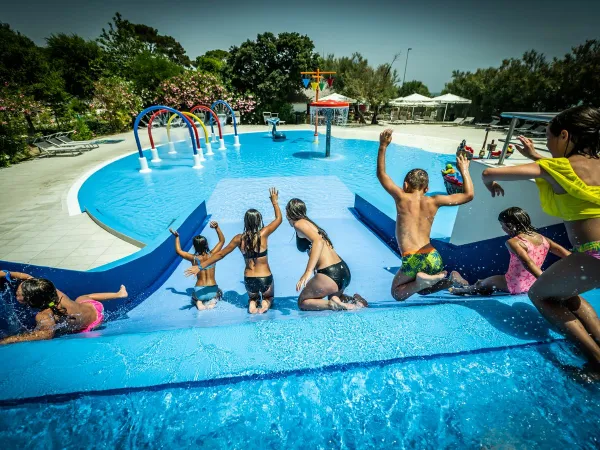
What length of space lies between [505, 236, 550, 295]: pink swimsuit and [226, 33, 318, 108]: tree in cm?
2687

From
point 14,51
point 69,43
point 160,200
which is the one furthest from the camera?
point 69,43

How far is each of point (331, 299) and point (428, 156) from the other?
15.4 m

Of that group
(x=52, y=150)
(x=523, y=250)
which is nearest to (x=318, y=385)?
(x=523, y=250)

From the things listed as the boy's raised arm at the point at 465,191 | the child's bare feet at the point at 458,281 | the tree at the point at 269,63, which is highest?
the tree at the point at 269,63

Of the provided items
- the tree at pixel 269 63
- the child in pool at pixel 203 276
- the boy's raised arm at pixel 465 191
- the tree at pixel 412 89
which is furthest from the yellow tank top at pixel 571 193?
the tree at pixel 412 89

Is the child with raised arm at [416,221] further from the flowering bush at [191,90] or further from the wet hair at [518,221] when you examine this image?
the flowering bush at [191,90]

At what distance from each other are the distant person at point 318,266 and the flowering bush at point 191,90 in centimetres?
2505

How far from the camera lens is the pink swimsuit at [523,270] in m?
3.02

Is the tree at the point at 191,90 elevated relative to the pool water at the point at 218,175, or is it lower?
elevated

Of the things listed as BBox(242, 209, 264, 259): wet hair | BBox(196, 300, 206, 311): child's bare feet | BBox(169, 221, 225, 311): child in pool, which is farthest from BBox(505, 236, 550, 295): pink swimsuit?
BBox(196, 300, 206, 311): child's bare feet

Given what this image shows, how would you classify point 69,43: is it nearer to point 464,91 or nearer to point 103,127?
point 103,127

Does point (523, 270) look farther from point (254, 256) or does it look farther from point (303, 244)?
point (254, 256)

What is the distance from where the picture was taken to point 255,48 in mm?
25844

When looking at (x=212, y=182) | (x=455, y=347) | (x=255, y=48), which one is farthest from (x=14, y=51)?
(x=455, y=347)
